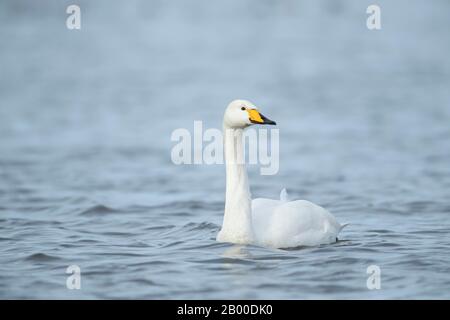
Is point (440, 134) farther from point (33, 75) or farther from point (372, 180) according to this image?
point (33, 75)

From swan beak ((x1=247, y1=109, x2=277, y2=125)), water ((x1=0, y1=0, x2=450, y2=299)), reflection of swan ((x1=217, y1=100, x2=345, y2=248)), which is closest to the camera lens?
water ((x1=0, y1=0, x2=450, y2=299))

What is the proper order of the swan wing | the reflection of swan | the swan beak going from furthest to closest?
1. the swan wing
2. the reflection of swan
3. the swan beak

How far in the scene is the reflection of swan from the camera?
1100 centimetres

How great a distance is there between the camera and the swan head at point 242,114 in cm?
1072

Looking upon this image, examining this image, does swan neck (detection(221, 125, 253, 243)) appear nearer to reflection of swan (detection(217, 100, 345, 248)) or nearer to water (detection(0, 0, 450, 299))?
reflection of swan (detection(217, 100, 345, 248))

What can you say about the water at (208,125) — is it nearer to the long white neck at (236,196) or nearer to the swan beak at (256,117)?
the long white neck at (236,196)

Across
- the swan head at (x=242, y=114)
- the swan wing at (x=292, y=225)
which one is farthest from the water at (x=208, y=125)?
the swan head at (x=242, y=114)

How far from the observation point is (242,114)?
425 inches

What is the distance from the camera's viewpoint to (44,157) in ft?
63.7

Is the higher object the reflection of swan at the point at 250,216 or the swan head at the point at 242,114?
the swan head at the point at 242,114

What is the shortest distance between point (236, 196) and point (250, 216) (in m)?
0.29

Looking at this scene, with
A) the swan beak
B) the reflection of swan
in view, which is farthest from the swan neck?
the swan beak

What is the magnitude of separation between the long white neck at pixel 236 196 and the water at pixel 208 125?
0.18 metres
